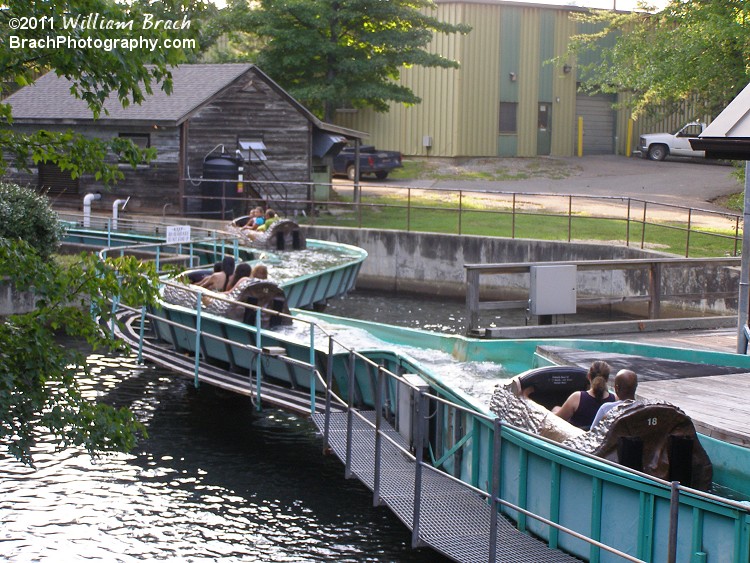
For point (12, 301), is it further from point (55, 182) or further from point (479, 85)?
point (479, 85)

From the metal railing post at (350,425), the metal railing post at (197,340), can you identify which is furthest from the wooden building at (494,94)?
the metal railing post at (350,425)

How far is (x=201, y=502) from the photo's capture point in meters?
12.1

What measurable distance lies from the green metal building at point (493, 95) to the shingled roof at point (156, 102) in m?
11.0

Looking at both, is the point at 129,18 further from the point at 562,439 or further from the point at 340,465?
the point at 340,465

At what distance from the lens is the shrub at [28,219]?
2031 cm

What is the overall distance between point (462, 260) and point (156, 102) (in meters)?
11.2

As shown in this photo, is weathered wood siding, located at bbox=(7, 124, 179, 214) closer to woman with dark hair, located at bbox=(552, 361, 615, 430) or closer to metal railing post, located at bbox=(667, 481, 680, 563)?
woman with dark hair, located at bbox=(552, 361, 615, 430)

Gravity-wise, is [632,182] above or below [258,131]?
below

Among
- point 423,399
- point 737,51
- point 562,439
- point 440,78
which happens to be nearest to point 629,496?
point 562,439

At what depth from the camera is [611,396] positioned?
9773 mm

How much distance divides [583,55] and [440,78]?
772cm

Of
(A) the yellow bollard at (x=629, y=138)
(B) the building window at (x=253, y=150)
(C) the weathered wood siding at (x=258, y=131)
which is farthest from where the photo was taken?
(A) the yellow bollard at (x=629, y=138)

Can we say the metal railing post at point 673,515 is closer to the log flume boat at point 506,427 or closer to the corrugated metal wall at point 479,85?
the log flume boat at point 506,427

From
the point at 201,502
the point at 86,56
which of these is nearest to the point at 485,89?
the point at 201,502
